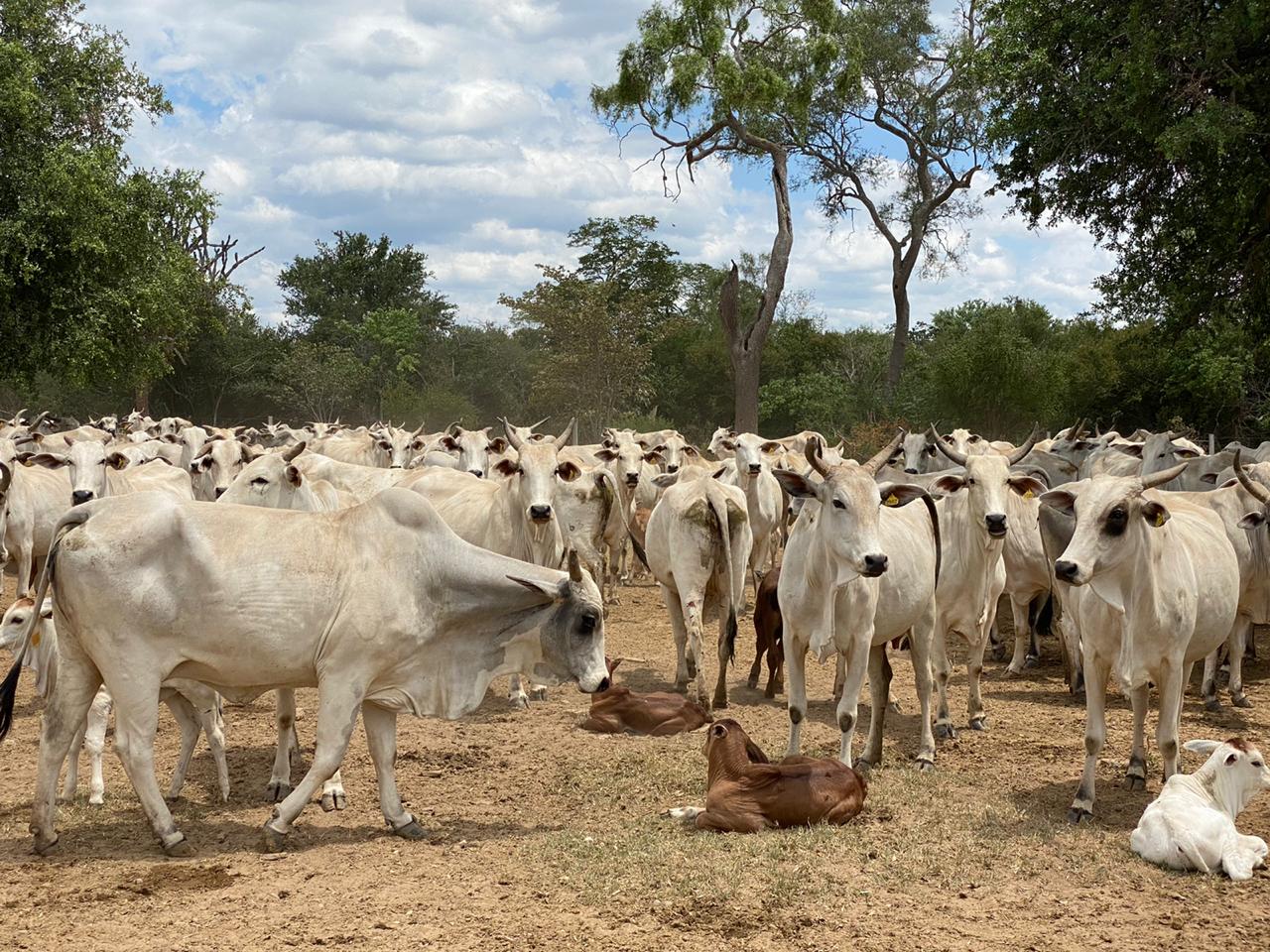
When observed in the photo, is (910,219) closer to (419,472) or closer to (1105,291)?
(1105,291)

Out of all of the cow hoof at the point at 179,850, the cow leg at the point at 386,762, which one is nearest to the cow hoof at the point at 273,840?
the cow hoof at the point at 179,850

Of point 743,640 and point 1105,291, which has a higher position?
point 1105,291

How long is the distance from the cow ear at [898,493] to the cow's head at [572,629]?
2014mm

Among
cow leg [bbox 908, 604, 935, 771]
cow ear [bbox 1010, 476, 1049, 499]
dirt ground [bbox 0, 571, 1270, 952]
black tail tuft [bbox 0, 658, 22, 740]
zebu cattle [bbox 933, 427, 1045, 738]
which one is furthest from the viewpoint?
zebu cattle [bbox 933, 427, 1045, 738]

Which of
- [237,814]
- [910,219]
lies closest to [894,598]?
[237,814]

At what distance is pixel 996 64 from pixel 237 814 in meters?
12.3

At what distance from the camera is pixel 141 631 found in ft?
19.5

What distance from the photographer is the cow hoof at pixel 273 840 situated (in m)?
6.11

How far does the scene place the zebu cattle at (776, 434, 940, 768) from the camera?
7.11 meters

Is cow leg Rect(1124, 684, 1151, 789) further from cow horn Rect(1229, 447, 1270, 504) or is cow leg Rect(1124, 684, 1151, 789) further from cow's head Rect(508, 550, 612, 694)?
cow's head Rect(508, 550, 612, 694)

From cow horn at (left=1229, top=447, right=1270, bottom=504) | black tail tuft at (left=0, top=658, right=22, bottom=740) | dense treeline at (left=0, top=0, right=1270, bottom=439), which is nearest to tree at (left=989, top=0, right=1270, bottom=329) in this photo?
dense treeline at (left=0, top=0, right=1270, bottom=439)

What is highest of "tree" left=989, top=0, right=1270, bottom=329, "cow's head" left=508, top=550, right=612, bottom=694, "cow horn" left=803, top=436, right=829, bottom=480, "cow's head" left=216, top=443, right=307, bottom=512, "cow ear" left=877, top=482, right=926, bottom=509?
"tree" left=989, top=0, right=1270, bottom=329

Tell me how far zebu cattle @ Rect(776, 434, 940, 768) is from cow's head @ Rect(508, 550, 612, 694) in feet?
4.66

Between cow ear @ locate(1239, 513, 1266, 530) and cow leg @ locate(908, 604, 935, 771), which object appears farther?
cow ear @ locate(1239, 513, 1266, 530)
